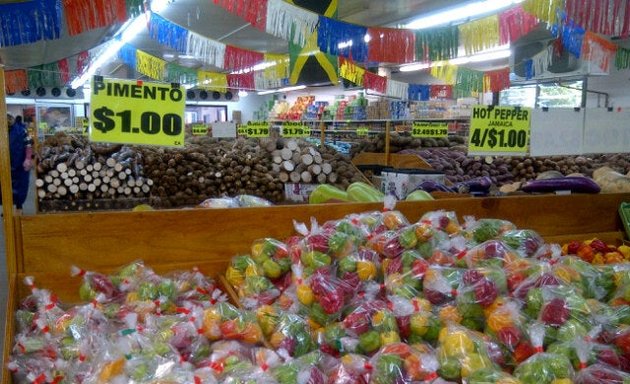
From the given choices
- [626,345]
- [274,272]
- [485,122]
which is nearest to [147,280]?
[274,272]

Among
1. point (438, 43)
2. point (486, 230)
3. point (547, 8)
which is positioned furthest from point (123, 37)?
point (486, 230)

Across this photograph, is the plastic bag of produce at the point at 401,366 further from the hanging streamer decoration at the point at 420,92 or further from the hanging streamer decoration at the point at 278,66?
the hanging streamer decoration at the point at 420,92

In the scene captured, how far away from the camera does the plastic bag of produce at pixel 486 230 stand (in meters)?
2.06

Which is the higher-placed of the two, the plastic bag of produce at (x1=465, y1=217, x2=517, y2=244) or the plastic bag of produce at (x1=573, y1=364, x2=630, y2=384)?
the plastic bag of produce at (x1=465, y1=217, x2=517, y2=244)

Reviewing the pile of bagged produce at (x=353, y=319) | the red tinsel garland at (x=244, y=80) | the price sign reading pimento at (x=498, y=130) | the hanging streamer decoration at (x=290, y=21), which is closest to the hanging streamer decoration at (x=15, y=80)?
the red tinsel garland at (x=244, y=80)

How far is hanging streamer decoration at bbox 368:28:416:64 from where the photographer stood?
6180mm

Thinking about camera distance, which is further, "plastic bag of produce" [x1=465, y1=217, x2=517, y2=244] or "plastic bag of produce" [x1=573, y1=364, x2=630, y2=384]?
"plastic bag of produce" [x1=465, y1=217, x2=517, y2=244]

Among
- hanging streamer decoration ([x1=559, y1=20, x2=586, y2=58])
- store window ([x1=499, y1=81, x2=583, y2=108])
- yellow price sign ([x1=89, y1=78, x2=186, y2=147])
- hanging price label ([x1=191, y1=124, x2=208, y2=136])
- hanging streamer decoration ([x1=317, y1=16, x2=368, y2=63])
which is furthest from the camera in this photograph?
store window ([x1=499, y1=81, x2=583, y2=108])

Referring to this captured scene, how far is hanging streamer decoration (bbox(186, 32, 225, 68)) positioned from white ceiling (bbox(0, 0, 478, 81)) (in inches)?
37.0

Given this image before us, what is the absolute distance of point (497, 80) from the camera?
9.77m

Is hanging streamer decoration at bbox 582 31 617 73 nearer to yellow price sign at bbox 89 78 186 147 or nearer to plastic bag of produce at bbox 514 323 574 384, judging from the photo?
yellow price sign at bbox 89 78 186 147

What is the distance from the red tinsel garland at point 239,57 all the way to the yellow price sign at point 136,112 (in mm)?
7797

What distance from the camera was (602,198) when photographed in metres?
2.91

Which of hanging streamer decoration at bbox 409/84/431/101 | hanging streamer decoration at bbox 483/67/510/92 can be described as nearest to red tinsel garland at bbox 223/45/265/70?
hanging streamer decoration at bbox 409/84/431/101
